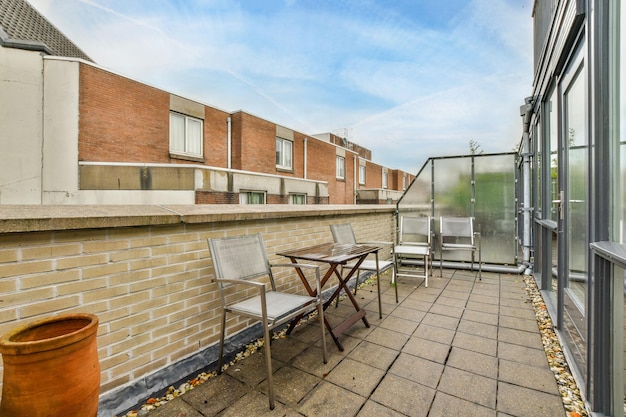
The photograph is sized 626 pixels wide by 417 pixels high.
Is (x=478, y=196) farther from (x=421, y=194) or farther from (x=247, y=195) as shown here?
(x=247, y=195)

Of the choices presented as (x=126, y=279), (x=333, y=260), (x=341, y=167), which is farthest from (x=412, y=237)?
(x=341, y=167)

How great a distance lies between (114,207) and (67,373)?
1.05 metres

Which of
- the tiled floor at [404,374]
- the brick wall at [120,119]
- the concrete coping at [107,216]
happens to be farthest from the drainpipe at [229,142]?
the tiled floor at [404,374]

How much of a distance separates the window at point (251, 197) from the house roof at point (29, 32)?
277 inches

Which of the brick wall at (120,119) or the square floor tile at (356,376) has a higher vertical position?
the brick wall at (120,119)

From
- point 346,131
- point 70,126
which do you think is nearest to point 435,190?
point 70,126

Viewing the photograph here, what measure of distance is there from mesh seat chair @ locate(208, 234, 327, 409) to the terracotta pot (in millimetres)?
848

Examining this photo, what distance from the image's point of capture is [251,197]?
1109 cm

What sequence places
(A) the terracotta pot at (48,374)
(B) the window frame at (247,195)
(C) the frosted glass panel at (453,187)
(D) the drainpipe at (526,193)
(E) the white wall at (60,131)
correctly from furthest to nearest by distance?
Result: (B) the window frame at (247,195) < (E) the white wall at (60,131) < (C) the frosted glass panel at (453,187) < (D) the drainpipe at (526,193) < (A) the terracotta pot at (48,374)

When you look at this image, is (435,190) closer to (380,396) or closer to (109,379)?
(380,396)

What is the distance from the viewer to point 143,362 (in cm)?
181

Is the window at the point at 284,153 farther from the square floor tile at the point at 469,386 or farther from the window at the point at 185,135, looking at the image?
the square floor tile at the point at 469,386

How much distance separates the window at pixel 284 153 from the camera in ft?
50.2

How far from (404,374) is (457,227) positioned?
3.82m
